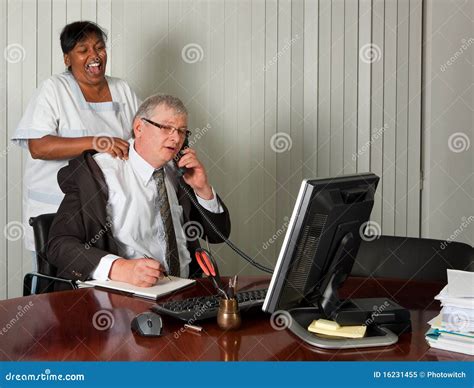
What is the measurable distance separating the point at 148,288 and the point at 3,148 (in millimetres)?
1919

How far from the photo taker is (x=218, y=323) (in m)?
1.79

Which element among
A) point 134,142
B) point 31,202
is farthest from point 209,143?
point 134,142

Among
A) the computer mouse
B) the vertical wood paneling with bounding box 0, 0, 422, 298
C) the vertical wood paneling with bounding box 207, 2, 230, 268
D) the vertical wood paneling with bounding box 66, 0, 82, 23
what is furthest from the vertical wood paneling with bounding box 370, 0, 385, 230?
the computer mouse

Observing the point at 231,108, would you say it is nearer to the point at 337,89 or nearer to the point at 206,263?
the point at 337,89

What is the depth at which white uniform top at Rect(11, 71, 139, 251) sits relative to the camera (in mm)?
3148

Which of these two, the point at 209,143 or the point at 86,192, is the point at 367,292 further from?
the point at 209,143

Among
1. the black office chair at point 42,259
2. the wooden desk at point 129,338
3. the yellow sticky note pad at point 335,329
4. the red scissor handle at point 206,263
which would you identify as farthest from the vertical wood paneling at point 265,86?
the yellow sticky note pad at point 335,329

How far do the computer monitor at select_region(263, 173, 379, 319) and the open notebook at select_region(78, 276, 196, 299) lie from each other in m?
0.46

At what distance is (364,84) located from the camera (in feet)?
13.7

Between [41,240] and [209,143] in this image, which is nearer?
[41,240]

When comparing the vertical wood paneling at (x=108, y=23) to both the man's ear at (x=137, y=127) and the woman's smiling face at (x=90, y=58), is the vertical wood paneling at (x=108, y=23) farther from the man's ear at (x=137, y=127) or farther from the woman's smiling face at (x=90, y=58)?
the man's ear at (x=137, y=127)

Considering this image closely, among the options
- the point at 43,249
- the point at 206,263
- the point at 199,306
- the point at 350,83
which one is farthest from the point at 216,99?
the point at 199,306

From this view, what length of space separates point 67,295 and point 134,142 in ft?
2.42

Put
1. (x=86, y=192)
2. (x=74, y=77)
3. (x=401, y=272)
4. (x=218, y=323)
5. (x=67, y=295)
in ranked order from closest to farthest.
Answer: (x=218, y=323)
(x=67, y=295)
(x=86, y=192)
(x=401, y=272)
(x=74, y=77)
